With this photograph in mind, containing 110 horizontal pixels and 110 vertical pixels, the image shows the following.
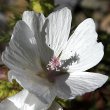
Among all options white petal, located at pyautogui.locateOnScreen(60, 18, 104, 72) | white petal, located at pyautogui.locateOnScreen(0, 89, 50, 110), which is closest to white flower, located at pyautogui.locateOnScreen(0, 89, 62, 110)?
white petal, located at pyautogui.locateOnScreen(0, 89, 50, 110)

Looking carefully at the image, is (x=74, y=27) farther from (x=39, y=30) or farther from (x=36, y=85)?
(x=36, y=85)

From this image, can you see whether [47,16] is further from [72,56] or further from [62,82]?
[62,82]

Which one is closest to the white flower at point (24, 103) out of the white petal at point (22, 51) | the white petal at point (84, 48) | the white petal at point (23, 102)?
the white petal at point (23, 102)

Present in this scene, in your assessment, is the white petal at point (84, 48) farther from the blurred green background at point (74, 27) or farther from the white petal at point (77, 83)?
the blurred green background at point (74, 27)

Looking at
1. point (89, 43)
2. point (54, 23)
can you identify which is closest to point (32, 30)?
point (54, 23)

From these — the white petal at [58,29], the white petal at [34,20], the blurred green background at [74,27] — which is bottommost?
the blurred green background at [74,27]

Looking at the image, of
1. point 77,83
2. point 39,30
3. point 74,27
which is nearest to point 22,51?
point 39,30
